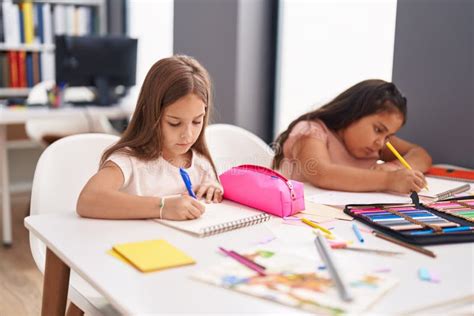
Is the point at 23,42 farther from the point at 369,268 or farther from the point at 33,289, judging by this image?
the point at 369,268

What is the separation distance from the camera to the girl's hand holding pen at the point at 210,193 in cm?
135

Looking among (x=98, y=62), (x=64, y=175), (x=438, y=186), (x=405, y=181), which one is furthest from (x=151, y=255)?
(x=98, y=62)

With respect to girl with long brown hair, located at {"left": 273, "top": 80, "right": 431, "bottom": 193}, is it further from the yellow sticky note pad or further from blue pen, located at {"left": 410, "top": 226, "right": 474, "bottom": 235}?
the yellow sticky note pad

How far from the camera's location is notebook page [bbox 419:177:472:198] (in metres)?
1.50

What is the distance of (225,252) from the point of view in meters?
0.96

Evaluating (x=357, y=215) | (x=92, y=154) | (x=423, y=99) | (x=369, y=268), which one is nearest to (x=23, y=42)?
(x=92, y=154)

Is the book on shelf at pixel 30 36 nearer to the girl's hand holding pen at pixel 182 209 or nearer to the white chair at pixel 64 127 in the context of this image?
the white chair at pixel 64 127

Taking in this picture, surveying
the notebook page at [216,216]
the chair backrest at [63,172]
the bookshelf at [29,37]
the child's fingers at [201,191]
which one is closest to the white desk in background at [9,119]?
the bookshelf at [29,37]

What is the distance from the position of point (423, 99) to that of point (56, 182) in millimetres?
1331

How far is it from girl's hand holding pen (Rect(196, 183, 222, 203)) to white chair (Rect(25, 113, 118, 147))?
6.50 ft

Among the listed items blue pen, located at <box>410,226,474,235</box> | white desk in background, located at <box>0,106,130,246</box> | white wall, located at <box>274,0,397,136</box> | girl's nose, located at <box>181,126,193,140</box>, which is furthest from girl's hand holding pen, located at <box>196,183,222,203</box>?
white desk in background, located at <box>0,106,130,246</box>

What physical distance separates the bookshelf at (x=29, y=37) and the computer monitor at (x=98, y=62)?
18.4 inches

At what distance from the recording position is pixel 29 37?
374 cm

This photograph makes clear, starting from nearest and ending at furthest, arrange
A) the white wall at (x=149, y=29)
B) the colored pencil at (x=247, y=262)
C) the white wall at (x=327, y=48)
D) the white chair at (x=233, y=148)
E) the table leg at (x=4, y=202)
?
the colored pencil at (x=247, y=262), the white chair at (x=233, y=148), the white wall at (x=327, y=48), the table leg at (x=4, y=202), the white wall at (x=149, y=29)
